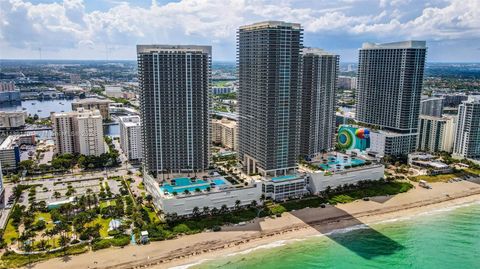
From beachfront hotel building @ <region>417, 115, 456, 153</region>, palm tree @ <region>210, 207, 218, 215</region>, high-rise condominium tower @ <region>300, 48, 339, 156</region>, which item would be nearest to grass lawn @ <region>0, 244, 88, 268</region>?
palm tree @ <region>210, 207, 218, 215</region>

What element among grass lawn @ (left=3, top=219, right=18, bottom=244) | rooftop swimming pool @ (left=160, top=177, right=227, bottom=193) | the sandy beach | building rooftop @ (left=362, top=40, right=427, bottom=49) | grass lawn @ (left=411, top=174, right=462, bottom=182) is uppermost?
building rooftop @ (left=362, top=40, right=427, bottom=49)

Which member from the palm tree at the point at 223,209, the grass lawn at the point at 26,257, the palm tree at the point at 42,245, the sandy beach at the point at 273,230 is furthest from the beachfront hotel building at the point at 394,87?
the palm tree at the point at 42,245

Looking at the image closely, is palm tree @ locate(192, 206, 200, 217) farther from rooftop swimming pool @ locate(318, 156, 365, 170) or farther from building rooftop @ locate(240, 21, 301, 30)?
building rooftop @ locate(240, 21, 301, 30)

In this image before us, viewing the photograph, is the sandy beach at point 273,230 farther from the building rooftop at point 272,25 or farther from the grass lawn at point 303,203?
the building rooftop at point 272,25

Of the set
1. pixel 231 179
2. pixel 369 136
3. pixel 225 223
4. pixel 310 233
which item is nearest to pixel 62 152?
pixel 231 179

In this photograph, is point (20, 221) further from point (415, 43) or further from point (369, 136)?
point (415, 43)

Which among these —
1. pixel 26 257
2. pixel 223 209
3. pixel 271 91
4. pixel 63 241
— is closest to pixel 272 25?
pixel 271 91
